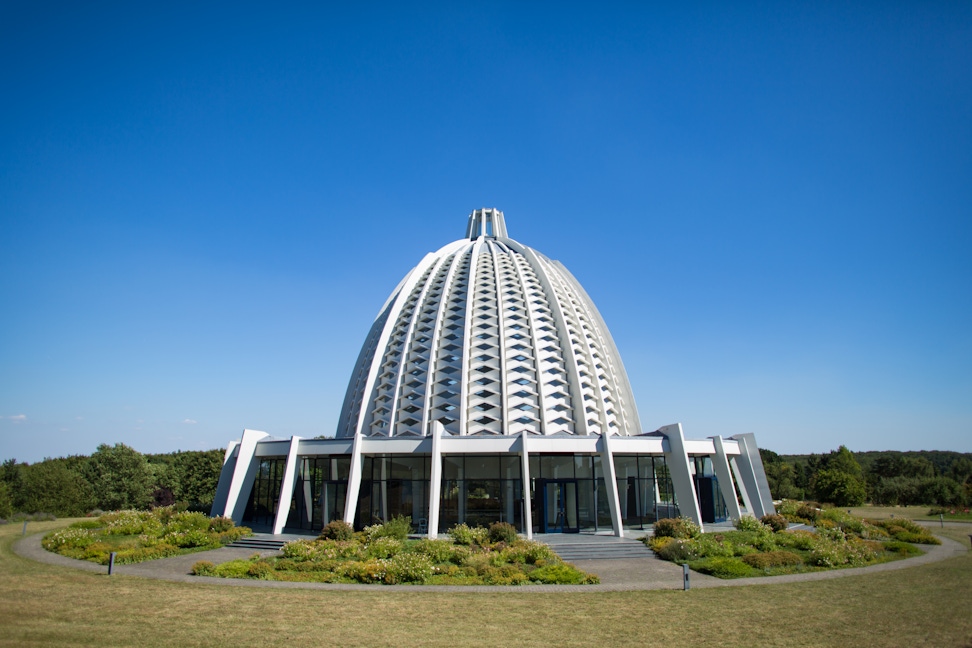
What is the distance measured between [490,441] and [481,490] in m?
2.72

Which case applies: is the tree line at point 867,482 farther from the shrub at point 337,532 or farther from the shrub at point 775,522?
the shrub at point 337,532

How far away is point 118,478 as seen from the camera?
55.9 m

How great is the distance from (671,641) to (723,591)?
6086mm

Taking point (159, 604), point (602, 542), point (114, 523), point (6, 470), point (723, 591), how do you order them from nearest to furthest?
point (159, 604) → point (723, 591) → point (602, 542) → point (114, 523) → point (6, 470)

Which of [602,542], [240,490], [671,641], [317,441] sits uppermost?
[317,441]

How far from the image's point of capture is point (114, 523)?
31.4 meters

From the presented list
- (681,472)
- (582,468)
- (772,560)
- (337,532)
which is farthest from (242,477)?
(772,560)

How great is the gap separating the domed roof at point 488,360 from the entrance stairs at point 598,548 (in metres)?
7.25

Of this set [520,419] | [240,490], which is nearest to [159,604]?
[240,490]

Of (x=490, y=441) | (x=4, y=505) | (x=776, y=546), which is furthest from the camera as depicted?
(x=4, y=505)

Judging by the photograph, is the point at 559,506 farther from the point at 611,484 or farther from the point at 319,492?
the point at 319,492

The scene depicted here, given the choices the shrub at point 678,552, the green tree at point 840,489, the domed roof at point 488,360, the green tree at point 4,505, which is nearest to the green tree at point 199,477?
the green tree at point 4,505

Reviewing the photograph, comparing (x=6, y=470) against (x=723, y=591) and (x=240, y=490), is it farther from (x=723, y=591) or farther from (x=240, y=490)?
(x=723, y=591)

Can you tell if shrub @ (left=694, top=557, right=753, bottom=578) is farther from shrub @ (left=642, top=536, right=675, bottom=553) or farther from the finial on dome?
the finial on dome
